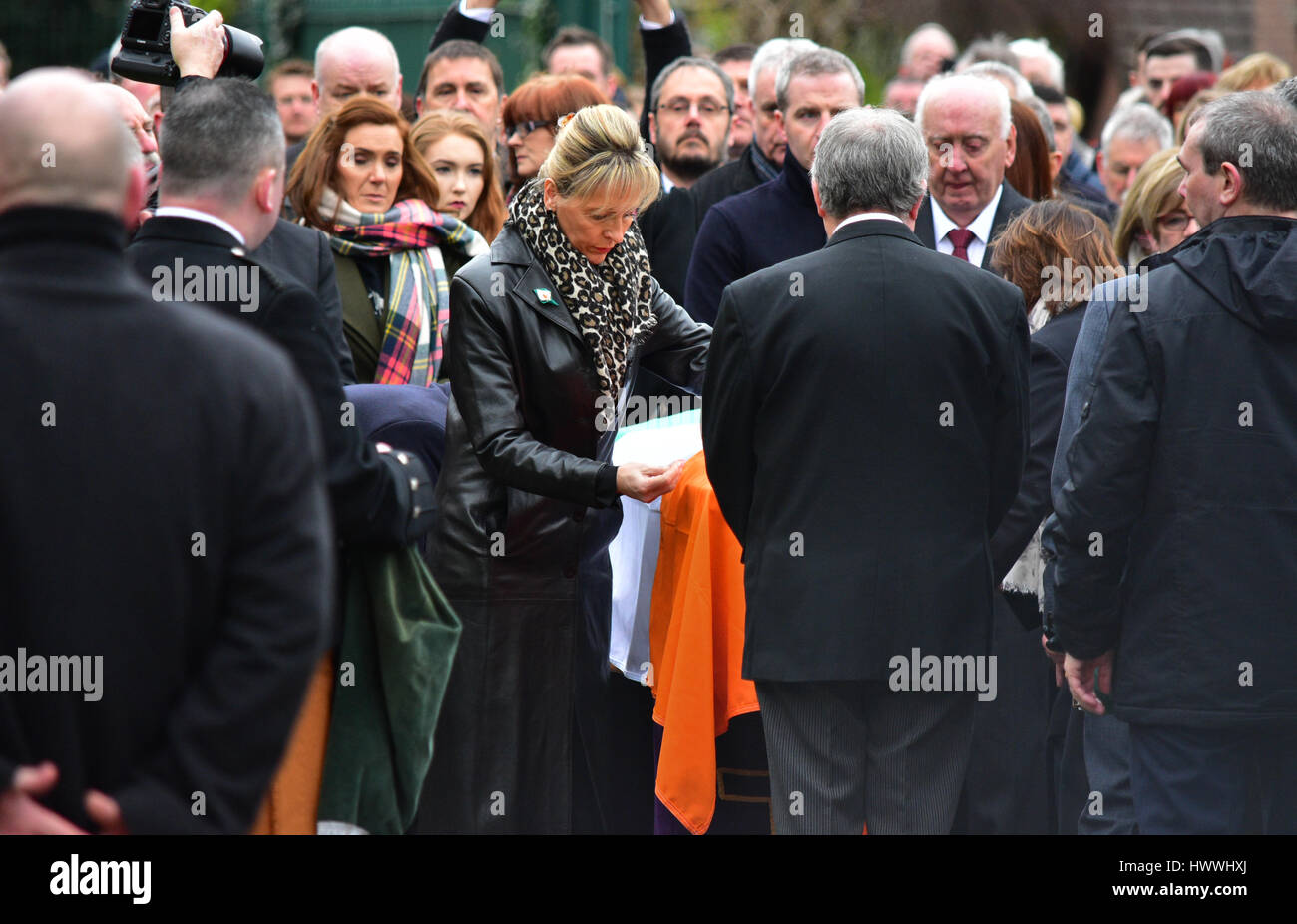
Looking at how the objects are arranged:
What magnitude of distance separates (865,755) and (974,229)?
2604 mm

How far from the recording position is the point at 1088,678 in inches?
173

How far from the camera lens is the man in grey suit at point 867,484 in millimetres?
3992

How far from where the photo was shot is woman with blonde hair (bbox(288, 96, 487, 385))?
211 inches

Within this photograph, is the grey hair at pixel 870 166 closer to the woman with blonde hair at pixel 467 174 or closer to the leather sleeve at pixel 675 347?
the leather sleeve at pixel 675 347

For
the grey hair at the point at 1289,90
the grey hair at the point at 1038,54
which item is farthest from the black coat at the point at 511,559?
the grey hair at the point at 1038,54

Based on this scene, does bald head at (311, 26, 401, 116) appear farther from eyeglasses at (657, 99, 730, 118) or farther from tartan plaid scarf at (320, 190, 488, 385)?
tartan plaid scarf at (320, 190, 488, 385)

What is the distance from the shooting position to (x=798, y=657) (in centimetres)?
401

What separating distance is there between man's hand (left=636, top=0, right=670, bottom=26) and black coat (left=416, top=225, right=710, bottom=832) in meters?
3.43

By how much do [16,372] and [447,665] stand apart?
1481 millimetres

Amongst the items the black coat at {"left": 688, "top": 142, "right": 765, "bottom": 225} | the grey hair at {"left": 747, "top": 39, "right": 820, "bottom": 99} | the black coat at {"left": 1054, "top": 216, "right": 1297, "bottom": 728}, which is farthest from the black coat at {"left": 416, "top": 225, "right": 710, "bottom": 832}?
the grey hair at {"left": 747, "top": 39, "right": 820, "bottom": 99}

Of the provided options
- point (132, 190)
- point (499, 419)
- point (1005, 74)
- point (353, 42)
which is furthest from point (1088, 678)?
point (353, 42)

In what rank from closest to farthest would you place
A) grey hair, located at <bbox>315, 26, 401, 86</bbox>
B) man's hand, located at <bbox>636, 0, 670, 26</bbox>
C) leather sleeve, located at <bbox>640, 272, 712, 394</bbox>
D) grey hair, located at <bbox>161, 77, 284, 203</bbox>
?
grey hair, located at <bbox>161, 77, 284, 203</bbox>, leather sleeve, located at <bbox>640, 272, 712, 394</bbox>, grey hair, located at <bbox>315, 26, 401, 86</bbox>, man's hand, located at <bbox>636, 0, 670, 26</bbox>

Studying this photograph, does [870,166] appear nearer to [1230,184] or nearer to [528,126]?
[1230,184]
